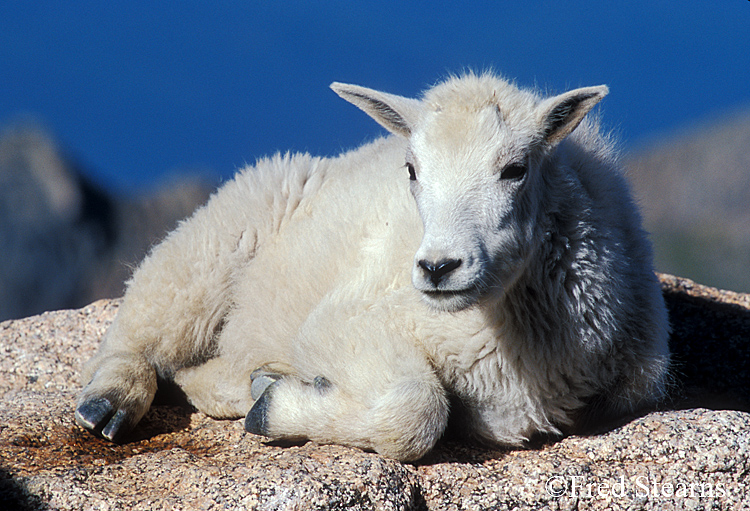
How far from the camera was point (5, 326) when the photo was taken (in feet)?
22.2

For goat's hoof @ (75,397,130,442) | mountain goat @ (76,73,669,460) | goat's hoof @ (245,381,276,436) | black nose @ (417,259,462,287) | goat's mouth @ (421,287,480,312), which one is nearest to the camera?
black nose @ (417,259,462,287)

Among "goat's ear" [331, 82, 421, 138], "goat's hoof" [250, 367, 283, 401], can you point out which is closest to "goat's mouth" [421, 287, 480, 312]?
"goat's ear" [331, 82, 421, 138]

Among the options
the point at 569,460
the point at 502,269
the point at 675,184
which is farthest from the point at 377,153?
the point at 675,184

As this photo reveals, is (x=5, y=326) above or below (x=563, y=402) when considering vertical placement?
above

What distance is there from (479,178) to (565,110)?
72cm

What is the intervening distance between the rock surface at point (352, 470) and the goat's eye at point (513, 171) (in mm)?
1614

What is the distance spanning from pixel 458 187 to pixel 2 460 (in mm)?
2966

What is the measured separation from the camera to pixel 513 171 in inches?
145

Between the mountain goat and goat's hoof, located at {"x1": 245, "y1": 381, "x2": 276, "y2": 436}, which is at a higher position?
the mountain goat

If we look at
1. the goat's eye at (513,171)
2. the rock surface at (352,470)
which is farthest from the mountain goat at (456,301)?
the rock surface at (352,470)

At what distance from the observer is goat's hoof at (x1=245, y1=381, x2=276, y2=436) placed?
13.4 ft

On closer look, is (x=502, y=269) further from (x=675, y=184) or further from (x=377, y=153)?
(x=675, y=184)

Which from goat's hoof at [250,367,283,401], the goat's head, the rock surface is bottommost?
the rock surface

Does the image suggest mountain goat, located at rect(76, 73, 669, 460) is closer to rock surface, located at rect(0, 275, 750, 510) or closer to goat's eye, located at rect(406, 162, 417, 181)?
goat's eye, located at rect(406, 162, 417, 181)
